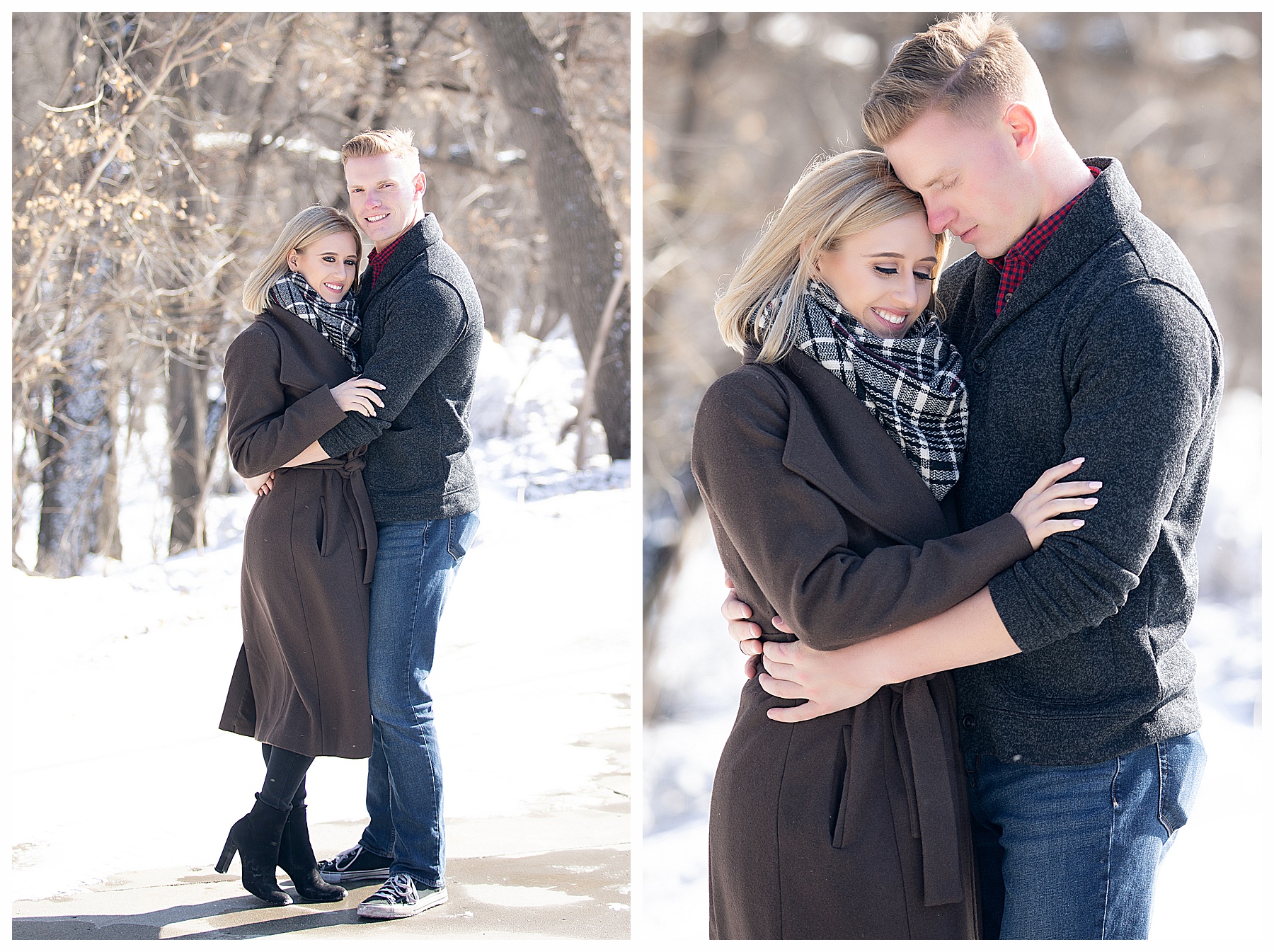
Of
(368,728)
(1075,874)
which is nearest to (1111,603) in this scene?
(1075,874)

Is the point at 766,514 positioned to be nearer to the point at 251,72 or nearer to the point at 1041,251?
the point at 1041,251

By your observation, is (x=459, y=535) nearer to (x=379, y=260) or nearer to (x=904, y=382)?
(x=379, y=260)

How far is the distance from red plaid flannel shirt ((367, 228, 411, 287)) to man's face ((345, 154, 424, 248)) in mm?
14

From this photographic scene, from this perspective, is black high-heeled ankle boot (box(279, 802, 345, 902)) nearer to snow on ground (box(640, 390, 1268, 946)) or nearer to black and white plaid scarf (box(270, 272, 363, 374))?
black and white plaid scarf (box(270, 272, 363, 374))

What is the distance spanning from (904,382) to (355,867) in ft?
6.10

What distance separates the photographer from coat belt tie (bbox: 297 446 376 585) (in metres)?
2.36

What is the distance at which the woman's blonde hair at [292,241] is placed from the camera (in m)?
2.36

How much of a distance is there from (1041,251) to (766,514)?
0.60 meters

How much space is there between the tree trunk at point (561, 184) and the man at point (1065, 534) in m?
4.05

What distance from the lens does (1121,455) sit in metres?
1.43

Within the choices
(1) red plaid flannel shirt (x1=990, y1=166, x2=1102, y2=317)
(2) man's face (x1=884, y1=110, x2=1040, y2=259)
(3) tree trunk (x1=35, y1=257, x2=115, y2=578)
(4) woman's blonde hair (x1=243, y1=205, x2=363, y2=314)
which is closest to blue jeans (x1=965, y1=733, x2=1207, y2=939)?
(1) red plaid flannel shirt (x1=990, y1=166, x2=1102, y2=317)

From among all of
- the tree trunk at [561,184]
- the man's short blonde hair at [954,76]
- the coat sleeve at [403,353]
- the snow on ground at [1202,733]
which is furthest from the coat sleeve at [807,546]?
the tree trunk at [561,184]

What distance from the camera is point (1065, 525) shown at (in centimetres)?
145

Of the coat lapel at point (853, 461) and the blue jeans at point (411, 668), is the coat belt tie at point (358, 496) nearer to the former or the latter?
the blue jeans at point (411, 668)
